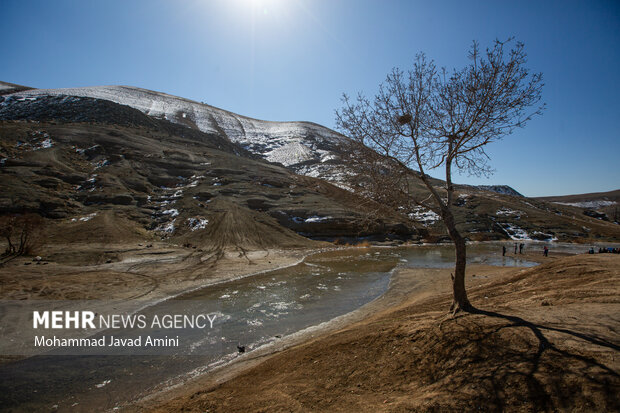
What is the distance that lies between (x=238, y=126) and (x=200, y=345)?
427ft

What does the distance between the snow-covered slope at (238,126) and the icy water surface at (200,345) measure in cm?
7182

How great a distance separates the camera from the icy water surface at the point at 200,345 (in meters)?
6.71

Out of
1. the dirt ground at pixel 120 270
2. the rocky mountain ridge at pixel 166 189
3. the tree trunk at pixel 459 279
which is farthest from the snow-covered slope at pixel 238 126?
the tree trunk at pixel 459 279

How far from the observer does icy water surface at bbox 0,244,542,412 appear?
6.71 m

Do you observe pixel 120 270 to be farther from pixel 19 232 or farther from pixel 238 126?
pixel 238 126

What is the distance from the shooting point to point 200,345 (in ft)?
30.6

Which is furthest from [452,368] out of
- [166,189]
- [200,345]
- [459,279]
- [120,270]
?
[166,189]

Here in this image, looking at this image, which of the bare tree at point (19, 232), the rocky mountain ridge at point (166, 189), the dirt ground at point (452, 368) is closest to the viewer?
the dirt ground at point (452, 368)

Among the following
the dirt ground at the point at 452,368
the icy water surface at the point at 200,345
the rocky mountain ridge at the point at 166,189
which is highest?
the rocky mountain ridge at the point at 166,189

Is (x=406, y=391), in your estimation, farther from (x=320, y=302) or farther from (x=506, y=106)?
(x=320, y=302)

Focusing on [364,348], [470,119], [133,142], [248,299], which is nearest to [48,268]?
[248,299]

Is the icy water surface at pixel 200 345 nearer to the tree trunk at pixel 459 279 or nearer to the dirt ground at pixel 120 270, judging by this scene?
the dirt ground at pixel 120 270

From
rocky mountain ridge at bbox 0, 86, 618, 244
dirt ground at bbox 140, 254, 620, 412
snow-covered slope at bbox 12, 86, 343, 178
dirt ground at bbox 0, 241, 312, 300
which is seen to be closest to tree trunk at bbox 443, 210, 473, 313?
dirt ground at bbox 140, 254, 620, 412

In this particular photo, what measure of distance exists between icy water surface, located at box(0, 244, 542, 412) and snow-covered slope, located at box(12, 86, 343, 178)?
236 feet
